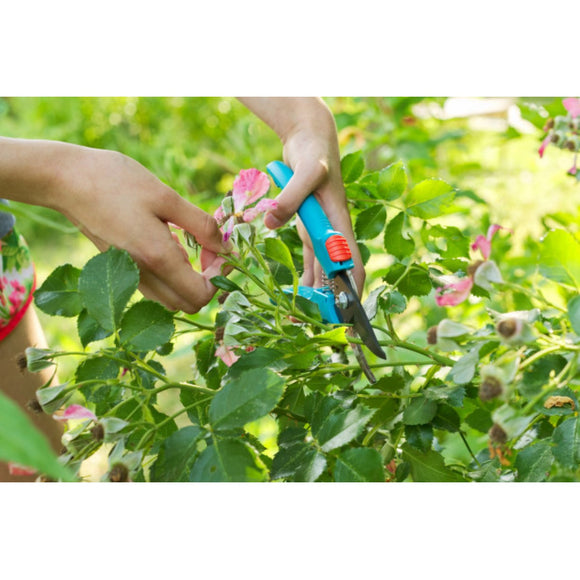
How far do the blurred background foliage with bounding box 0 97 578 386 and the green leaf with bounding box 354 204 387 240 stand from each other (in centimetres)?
15

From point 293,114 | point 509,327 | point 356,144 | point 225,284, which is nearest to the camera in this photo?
point 509,327

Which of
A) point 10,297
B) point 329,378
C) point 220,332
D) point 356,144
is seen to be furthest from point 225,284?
point 356,144

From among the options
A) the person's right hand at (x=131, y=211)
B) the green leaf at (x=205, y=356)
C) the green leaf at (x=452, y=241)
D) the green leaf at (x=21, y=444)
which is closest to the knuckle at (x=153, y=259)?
the person's right hand at (x=131, y=211)

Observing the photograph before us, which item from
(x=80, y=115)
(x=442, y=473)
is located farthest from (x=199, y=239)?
(x=80, y=115)

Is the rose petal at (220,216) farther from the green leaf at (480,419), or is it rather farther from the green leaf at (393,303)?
the green leaf at (480,419)

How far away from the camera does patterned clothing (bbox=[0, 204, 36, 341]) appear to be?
1.08 meters

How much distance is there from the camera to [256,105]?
0.98 m

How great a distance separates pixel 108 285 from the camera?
1.94 feet

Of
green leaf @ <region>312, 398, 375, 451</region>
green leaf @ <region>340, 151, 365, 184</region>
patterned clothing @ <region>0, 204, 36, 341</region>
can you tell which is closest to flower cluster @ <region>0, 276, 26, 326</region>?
patterned clothing @ <region>0, 204, 36, 341</region>

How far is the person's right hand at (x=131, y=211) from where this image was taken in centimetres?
66

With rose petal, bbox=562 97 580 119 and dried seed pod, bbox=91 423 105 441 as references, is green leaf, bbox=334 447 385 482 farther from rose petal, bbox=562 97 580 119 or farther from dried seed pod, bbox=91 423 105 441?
rose petal, bbox=562 97 580 119

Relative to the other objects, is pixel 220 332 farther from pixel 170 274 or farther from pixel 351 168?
pixel 351 168

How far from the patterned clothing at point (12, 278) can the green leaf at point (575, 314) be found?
0.89m

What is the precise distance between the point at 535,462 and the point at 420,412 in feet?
0.34
